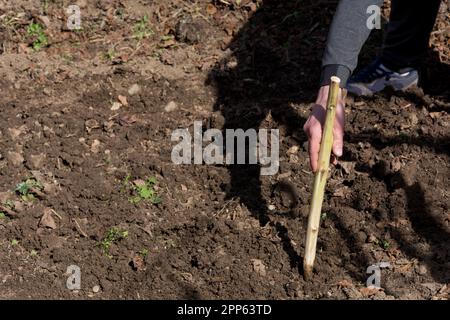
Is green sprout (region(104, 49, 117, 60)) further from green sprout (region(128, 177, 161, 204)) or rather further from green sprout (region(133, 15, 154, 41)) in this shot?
green sprout (region(128, 177, 161, 204))

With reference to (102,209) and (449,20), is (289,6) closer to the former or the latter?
(449,20)

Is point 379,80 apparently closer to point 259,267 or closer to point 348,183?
point 348,183

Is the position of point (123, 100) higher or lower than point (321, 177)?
lower

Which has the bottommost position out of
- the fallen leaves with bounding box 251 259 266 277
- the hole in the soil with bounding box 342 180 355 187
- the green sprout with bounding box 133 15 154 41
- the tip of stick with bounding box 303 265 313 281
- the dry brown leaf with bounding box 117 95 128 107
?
the fallen leaves with bounding box 251 259 266 277

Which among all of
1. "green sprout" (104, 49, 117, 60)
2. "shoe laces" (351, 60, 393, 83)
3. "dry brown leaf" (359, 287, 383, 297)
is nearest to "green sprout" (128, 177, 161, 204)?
"dry brown leaf" (359, 287, 383, 297)

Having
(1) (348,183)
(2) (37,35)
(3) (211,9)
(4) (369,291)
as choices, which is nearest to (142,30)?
(3) (211,9)

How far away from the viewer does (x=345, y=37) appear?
10.7 ft

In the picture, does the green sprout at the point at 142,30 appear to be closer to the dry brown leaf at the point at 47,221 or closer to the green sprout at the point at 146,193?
the green sprout at the point at 146,193

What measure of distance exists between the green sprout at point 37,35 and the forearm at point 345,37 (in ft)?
8.73

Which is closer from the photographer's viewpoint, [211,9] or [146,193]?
[146,193]

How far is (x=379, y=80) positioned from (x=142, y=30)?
71.9 inches

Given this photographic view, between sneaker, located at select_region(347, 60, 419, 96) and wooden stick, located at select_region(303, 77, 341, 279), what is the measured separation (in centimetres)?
152

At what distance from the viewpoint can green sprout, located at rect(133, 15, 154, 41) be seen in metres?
5.26

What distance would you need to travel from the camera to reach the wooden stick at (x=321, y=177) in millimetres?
2971
